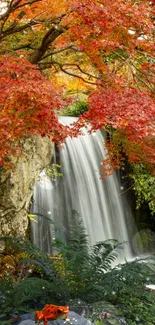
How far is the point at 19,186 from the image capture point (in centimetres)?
→ 736

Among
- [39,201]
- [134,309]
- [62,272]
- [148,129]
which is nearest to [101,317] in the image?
[134,309]

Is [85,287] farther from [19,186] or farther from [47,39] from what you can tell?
[47,39]

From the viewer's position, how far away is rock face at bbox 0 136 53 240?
7117mm

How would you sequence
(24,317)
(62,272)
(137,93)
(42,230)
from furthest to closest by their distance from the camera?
1. (42,230)
2. (137,93)
3. (62,272)
4. (24,317)

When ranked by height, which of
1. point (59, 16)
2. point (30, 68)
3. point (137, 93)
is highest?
point (59, 16)

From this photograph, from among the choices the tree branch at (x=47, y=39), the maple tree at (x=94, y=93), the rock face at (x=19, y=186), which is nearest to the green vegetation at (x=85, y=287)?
the maple tree at (x=94, y=93)

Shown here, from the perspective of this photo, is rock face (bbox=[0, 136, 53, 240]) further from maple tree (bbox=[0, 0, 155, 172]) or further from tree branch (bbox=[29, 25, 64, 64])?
tree branch (bbox=[29, 25, 64, 64])

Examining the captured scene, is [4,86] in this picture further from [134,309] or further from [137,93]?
[134,309]

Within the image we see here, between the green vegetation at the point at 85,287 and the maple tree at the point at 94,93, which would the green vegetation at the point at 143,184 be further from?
the green vegetation at the point at 85,287

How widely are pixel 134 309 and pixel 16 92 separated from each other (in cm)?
321

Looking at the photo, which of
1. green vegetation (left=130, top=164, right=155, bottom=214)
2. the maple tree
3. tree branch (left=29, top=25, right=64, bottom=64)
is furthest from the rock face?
green vegetation (left=130, top=164, right=155, bottom=214)

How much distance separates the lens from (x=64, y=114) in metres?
14.8

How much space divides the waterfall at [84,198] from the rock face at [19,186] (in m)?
2.12

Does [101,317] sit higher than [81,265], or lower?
lower
